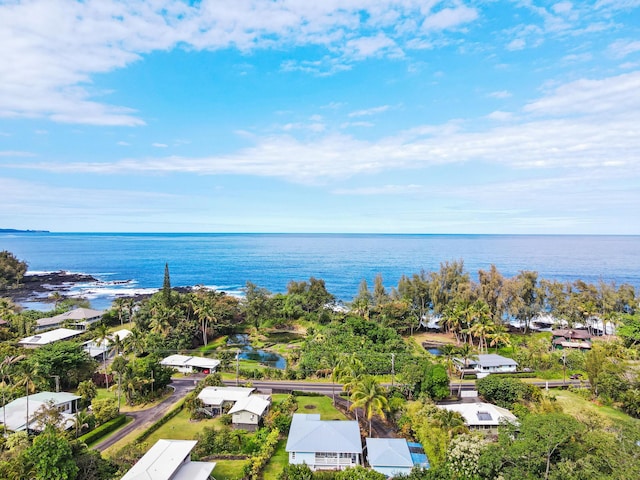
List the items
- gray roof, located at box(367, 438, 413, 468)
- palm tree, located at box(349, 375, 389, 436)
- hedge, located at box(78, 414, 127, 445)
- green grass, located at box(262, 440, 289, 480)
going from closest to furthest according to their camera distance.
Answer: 1. gray roof, located at box(367, 438, 413, 468)
2. green grass, located at box(262, 440, 289, 480)
3. hedge, located at box(78, 414, 127, 445)
4. palm tree, located at box(349, 375, 389, 436)

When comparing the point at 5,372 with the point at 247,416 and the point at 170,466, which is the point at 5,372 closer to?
the point at 247,416

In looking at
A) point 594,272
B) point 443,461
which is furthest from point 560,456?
point 594,272

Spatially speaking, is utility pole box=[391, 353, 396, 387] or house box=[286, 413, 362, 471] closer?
house box=[286, 413, 362, 471]

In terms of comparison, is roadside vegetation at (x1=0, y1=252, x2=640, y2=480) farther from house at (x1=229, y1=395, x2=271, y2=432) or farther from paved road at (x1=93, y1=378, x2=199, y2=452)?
paved road at (x1=93, y1=378, x2=199, y2=452)

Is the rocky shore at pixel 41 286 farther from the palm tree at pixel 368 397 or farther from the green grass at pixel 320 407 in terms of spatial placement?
the palm tree at pixel 368 397

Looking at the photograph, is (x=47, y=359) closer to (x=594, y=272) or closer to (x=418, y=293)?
(x=418, y=293)

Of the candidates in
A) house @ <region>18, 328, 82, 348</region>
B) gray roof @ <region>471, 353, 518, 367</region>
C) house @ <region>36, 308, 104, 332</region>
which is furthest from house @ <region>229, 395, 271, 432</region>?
house @ <region>36, 308, 104, 332</region>
